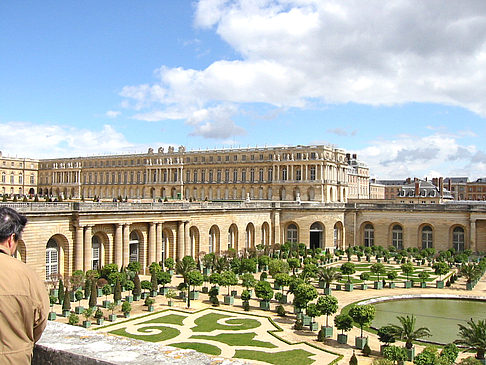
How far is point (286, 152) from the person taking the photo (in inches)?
3255

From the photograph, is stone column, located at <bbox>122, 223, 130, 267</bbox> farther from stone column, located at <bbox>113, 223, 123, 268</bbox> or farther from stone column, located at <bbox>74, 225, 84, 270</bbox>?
stone column, located at <bbox>74, 225, 84, 270</bbox>

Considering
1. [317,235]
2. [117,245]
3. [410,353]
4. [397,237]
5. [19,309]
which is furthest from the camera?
[317,235]

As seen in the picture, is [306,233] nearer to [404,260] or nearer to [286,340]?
[404,260]

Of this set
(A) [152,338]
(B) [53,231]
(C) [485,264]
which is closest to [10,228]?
(A) [152,338]

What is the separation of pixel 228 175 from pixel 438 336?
64.5 meters

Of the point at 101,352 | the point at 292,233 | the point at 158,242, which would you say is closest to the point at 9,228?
the point at 101,352

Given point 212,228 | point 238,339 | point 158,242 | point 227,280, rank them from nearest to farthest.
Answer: point 238,339, point 227,280, point 158,242, point 212,228

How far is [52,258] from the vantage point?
35.3m

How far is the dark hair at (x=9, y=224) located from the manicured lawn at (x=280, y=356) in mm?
17995

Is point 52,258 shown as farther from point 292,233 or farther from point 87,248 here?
point 292,233

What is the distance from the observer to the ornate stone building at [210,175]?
80500 mm

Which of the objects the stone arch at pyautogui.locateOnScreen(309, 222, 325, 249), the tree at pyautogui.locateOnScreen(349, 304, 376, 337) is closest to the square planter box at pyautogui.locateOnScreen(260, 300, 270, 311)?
the tree at pyautogui.locateOnScreen(349, 304, 376, 337)

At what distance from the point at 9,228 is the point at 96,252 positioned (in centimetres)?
3617

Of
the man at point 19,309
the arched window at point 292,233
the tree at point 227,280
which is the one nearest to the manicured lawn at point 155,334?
the tree at point 227,280
